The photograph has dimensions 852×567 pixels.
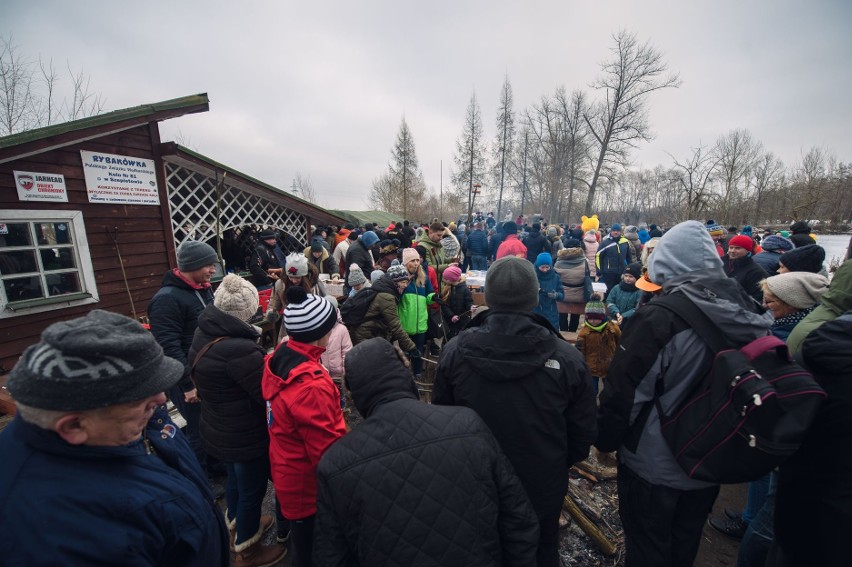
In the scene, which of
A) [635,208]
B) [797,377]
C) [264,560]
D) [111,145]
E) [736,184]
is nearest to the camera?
[797,377]

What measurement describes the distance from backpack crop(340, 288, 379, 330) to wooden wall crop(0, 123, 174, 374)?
417 centimetres

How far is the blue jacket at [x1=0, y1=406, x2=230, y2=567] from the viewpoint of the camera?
2.53ft

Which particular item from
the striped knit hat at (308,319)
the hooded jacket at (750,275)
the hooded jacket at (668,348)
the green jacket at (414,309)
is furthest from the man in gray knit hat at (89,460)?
the hooded jacket at (750,275)

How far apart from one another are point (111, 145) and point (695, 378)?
7207 millimetres

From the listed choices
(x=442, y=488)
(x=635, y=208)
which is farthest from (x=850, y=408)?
(x=635, y=208)

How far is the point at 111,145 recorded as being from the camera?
5.09 m

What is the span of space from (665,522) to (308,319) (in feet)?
6.63

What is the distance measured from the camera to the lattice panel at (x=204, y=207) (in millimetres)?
6457

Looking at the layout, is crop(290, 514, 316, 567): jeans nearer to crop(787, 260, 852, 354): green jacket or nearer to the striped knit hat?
the striped knit hat

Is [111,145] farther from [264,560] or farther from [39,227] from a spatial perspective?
[264,560]

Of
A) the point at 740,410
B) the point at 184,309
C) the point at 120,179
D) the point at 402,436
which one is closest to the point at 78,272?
the point at 120,179

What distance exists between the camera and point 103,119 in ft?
15.5

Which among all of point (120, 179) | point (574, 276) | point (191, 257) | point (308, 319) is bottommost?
point (574, 276)

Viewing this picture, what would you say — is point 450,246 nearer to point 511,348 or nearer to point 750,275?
point 750,275
